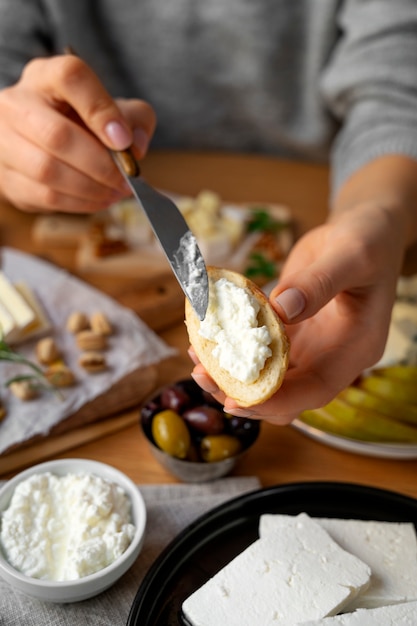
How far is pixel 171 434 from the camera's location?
119cm

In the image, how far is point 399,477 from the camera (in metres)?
1.27

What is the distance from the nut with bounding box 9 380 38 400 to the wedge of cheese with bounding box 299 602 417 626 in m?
0.67

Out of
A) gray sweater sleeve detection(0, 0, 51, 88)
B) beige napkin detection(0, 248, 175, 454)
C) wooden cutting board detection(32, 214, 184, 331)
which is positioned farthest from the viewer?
gray sweater sleeve detection(0, 0, 51, 88)

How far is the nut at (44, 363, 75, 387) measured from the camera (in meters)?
1.37

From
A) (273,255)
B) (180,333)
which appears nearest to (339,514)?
(180,333)

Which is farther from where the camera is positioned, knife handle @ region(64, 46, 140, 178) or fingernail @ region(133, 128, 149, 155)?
fingernail @ region(133, 128, 149, 155)

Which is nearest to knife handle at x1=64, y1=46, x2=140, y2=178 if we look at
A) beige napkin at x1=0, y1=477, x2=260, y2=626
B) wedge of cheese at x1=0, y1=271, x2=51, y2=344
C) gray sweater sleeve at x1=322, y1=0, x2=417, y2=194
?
wedge of cheese at x1=0, y1=271, x2=51, y2=344

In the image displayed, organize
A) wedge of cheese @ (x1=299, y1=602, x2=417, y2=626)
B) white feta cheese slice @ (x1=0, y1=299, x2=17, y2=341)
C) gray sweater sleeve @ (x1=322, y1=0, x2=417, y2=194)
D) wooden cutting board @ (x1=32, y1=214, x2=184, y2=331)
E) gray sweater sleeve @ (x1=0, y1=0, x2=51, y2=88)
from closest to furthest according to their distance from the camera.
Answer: wedge of cheese @ (x1=299, y1=602, x2=417, y2=626) < white feta cheese slice @ (x1=0, y1=299, x2=17, y2=341) < wooden cutting board @ (x1=32, y1=214, x2=184, y2=331) < gray sweater sleeve @ (x1=322, y1=0, x2=417, y2=194) < gray sweater sleeve @ (x1=0, y1=0, x2=51, y2=88)

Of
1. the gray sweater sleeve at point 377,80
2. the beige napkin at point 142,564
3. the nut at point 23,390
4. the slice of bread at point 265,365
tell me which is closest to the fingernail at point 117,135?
the slice of bread at point 265,365

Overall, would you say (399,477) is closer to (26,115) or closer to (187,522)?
(187,522)

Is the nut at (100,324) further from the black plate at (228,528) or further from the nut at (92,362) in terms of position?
the black plate at (228,528)

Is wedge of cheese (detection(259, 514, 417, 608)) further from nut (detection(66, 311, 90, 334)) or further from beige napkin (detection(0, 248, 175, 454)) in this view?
nut (detection(66, 311, 90, 334))

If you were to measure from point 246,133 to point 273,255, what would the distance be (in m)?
0.57

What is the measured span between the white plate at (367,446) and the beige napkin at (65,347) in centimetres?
35
